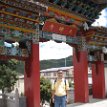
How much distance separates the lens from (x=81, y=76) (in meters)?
14.4

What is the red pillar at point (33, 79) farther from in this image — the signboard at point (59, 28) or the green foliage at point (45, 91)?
the green foliage at point (45, 91)

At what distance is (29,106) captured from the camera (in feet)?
36.7

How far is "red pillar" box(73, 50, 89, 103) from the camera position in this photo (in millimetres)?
14250

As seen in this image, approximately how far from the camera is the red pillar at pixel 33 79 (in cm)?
1113

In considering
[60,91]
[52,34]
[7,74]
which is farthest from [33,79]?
[7,74]

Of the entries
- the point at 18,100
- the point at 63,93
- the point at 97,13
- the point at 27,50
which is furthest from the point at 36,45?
the point at 97,13

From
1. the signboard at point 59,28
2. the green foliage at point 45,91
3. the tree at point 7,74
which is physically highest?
the signboard at point 59,28

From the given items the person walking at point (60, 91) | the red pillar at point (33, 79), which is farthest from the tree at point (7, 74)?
the person walking at point (60, 91)

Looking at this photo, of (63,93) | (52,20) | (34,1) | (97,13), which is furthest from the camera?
(97,13)

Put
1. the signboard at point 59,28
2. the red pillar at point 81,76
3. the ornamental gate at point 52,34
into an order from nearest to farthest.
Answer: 1. the ornamental gate at point 52,34
2. the signboard at point 59,28
3. the red pillar at point 81,76

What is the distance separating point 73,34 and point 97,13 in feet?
6.51

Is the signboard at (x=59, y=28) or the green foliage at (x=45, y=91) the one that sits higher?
the signboard at (x=59, y=28)

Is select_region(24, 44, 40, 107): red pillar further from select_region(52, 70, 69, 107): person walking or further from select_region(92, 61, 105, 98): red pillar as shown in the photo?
select_region(92, 61, 105, 98): red pillar

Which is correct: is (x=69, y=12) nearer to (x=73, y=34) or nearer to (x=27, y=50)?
(x=73, y=34)
